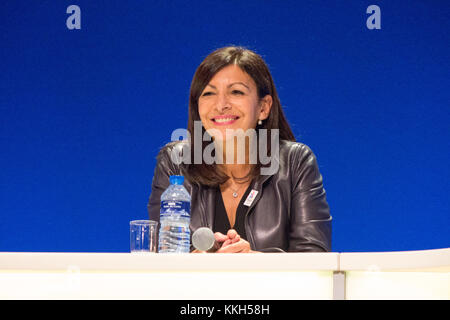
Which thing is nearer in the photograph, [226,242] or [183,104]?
[226,242]

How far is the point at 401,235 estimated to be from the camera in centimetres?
329

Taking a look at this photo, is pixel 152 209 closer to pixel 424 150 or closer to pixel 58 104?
pixel 58 104

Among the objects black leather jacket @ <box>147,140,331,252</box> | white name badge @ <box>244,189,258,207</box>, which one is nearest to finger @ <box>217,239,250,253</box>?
black leather jacket @ <box>147,140,331,252</box>

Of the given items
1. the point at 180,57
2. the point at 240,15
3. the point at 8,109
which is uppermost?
the point at 240,15

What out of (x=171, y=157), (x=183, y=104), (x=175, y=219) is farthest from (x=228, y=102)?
(x=183, y=104)

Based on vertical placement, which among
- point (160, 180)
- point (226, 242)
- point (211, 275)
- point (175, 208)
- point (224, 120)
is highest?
point (224, 120)

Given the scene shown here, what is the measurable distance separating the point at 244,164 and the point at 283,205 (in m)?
0.25

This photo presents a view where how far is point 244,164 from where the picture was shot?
237cm

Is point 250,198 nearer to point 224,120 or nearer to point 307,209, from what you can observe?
point 307,209

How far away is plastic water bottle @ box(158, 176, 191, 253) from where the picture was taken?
179 cm

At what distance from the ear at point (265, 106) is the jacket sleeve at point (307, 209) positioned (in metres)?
0.19

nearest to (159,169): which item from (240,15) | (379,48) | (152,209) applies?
(152,209)

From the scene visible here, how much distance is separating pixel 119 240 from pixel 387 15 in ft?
6.30

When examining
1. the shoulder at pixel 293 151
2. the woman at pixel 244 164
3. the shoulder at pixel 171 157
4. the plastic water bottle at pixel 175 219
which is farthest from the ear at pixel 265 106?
the plastic water bottle at pixel 175 219
